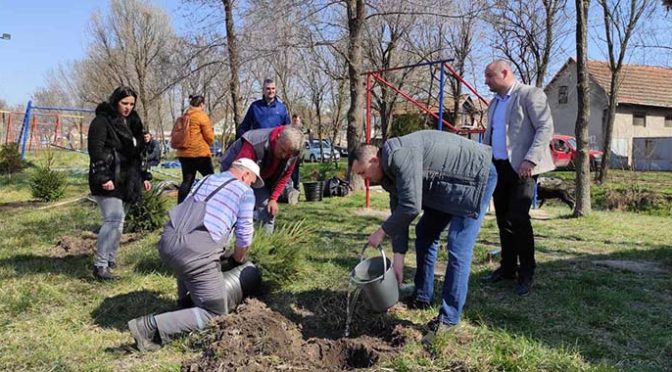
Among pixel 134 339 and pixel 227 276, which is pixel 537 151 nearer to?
pixel 227 276

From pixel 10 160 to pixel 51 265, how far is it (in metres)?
12.7

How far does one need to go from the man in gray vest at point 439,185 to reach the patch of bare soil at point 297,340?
0.31m

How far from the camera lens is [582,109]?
788 cm

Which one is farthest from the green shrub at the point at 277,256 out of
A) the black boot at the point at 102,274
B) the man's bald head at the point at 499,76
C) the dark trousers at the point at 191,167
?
the dark trousers at the point at 191,167

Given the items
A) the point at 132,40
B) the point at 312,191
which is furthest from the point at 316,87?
the point at 312,191

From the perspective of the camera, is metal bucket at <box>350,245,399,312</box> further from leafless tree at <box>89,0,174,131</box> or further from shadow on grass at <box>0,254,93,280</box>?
leafless tree at <box>89,0,174,131</box>

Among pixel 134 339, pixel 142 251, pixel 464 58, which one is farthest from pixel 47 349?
pixel 464 58

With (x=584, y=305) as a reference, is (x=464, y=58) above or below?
above

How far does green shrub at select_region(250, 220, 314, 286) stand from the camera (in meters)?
4.16

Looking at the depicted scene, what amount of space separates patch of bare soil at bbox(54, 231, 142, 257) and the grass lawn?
8 centimetres

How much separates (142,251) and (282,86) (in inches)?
971

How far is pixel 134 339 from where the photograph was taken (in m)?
3.23

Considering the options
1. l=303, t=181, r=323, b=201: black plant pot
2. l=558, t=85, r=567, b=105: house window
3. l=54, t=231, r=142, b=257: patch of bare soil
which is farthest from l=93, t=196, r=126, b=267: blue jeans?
l=558, t=85, r=567, b=105: house window

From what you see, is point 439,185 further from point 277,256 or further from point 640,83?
point 640,83
